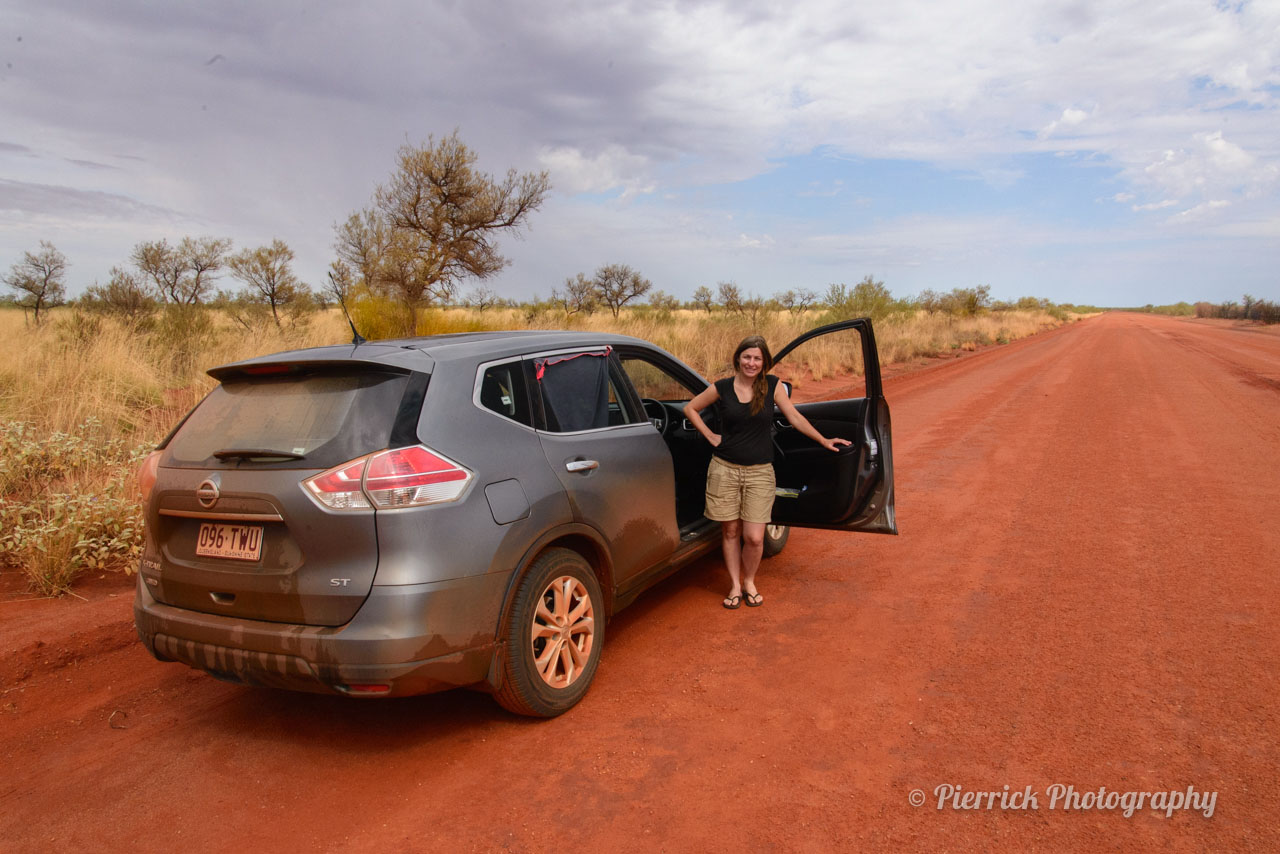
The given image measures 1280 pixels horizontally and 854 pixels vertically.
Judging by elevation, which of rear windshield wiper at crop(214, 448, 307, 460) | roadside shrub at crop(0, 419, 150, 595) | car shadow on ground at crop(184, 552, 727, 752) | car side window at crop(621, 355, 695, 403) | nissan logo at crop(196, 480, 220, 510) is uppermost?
car side window at crop(621, 355, 695, 403)

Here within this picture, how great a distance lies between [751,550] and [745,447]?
2.23 feet

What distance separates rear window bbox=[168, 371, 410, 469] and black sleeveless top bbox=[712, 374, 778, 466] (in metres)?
2.15

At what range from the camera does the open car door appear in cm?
482

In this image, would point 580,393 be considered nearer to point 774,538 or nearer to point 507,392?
point 507,392

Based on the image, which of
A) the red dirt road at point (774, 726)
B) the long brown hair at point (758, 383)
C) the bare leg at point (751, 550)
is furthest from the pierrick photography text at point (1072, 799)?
the long brown hair at point (758, 383)

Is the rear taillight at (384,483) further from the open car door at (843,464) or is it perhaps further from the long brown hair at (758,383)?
the open car door at (843,464)

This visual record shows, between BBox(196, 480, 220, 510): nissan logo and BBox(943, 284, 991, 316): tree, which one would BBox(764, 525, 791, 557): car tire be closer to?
BBox(196, 480, 220, 510): nissan logo

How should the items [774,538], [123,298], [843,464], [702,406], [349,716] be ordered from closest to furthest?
1. [349,716]
2. [702,406]
3. [843,464]
4. [774,538]
5. [123,298]

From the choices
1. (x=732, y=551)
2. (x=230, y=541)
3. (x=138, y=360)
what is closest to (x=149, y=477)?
(x=230, y=541)

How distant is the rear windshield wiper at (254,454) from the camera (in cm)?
295

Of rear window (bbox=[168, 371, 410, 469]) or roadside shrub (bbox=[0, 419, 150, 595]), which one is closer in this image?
rear window (bbox=[168, 371, 410, 469])

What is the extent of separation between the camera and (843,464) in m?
4.90

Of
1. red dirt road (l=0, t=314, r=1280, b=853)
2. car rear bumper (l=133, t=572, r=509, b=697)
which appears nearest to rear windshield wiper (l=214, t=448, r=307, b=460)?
car rear bumper (l=133, t=572, r=509, b=697)

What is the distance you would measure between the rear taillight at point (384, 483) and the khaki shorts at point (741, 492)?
2190 mm
